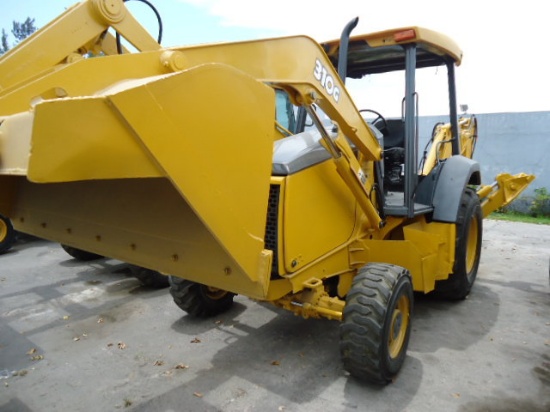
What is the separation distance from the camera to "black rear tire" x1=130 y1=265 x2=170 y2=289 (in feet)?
16.4

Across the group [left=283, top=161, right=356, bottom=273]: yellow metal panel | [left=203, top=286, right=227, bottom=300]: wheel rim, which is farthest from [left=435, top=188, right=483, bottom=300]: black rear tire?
[left=203, top=286, right=227, bottom=300]: wheel rim

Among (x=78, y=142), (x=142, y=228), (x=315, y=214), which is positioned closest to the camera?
(x=78, y=142)

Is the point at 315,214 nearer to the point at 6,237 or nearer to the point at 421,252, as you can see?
the point at 421,252

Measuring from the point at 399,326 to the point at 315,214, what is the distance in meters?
1.03

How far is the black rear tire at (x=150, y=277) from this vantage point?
5004 mm

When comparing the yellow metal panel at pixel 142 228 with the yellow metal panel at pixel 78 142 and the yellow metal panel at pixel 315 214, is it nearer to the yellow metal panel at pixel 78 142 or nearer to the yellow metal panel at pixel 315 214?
the yellow metal panel at pixel 315 214

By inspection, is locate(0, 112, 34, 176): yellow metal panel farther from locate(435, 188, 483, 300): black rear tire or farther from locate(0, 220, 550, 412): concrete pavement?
locate(435, 188, 483, 300): black rear tire

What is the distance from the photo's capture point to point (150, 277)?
506 centimetres

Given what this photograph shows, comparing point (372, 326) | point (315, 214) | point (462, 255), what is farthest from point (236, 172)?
point (462, 255)

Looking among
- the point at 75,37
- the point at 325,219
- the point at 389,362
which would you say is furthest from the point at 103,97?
the point at 389,362

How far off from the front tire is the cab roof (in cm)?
196

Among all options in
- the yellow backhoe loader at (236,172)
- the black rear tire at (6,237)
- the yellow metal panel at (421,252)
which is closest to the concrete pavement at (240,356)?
the yellow backhoe loader at (236,172)

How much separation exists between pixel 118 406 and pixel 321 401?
4.30 feet

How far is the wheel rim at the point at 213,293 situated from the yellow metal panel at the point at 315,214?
143cm
